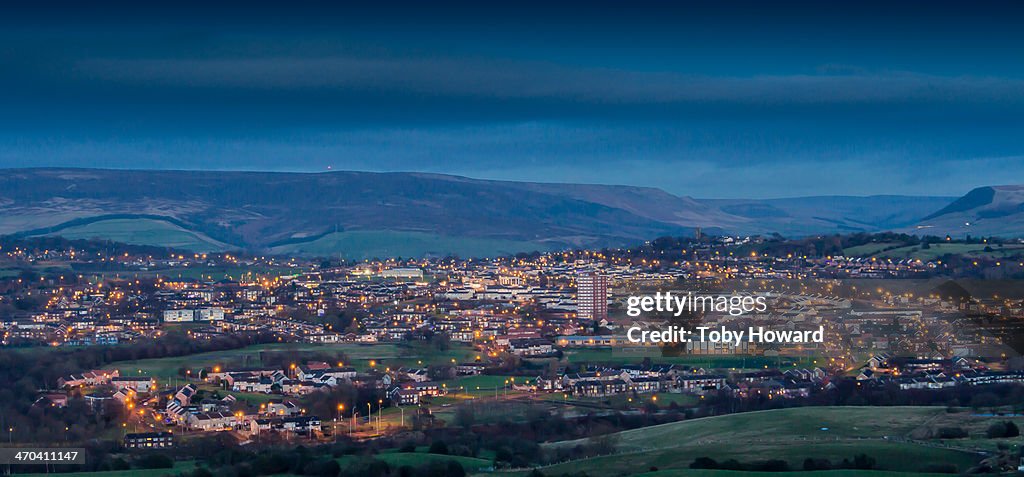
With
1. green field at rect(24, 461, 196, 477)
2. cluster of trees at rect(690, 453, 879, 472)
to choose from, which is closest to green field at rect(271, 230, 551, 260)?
green field at rect(24, 461, 196, 477)

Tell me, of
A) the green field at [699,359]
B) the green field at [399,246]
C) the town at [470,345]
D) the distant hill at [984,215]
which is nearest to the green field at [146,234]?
the green field at [399,246]

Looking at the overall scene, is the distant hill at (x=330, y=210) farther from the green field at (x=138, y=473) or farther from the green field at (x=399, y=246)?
the green field at (x=138, y=473)

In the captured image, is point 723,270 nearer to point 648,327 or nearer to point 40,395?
point 648,327

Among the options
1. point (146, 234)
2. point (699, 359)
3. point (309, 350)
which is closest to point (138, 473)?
point (699, 359)

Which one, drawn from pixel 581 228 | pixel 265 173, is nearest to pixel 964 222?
pixel 581 228

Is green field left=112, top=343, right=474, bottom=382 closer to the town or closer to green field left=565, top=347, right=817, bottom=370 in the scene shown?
the town
